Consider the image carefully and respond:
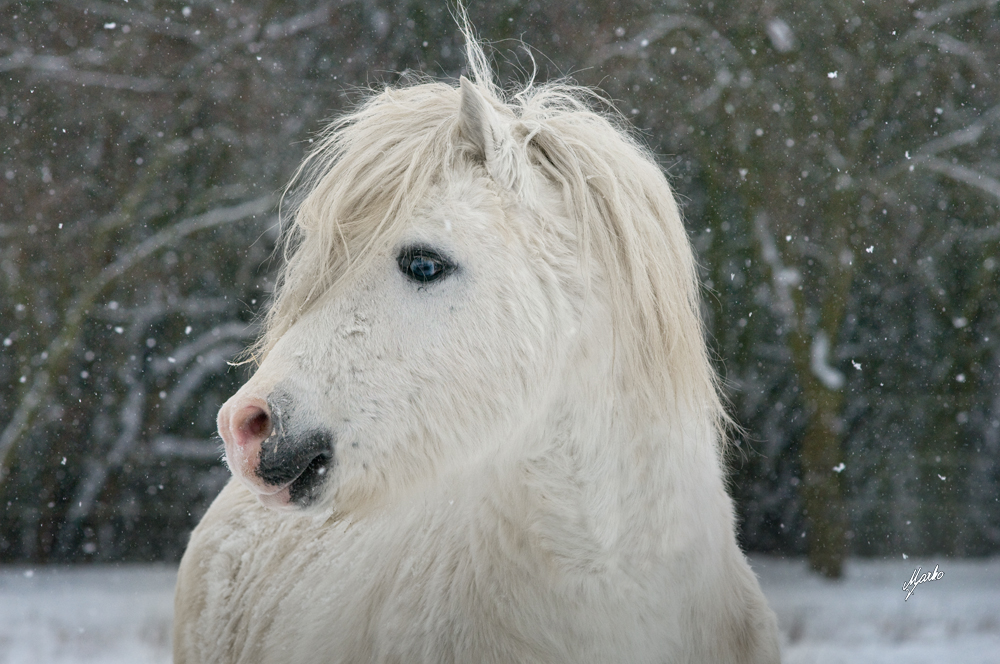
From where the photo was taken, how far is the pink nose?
54.3 inches

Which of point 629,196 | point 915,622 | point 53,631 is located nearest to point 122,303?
point 53,631

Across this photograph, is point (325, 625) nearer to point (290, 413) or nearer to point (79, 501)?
point (290, 413)

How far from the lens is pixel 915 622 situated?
16.1 ft

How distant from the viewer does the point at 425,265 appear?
1.53 meters

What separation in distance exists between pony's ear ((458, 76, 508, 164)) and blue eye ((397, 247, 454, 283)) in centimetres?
26

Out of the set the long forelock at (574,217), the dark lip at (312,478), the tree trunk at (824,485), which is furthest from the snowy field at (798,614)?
the dark lip at (312,478)

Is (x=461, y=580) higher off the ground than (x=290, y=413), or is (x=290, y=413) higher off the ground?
(x=290, y=413)

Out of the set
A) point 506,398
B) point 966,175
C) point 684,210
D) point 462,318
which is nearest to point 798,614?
point 684,210

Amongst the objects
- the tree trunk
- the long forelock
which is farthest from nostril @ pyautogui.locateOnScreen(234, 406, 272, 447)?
the tree trunk

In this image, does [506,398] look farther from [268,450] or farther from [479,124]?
[479,124]

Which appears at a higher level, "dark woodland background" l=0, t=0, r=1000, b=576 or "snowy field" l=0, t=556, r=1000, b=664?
"dark woodland background" l=0, t=0, r=1000, b=576

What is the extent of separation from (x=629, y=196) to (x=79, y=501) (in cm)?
665

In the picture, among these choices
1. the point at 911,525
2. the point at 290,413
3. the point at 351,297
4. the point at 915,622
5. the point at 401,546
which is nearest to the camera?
the point at 290,413

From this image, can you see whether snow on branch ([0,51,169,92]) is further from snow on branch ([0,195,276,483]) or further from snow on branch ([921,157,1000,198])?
snow on branch ([921,157,1000,198])
